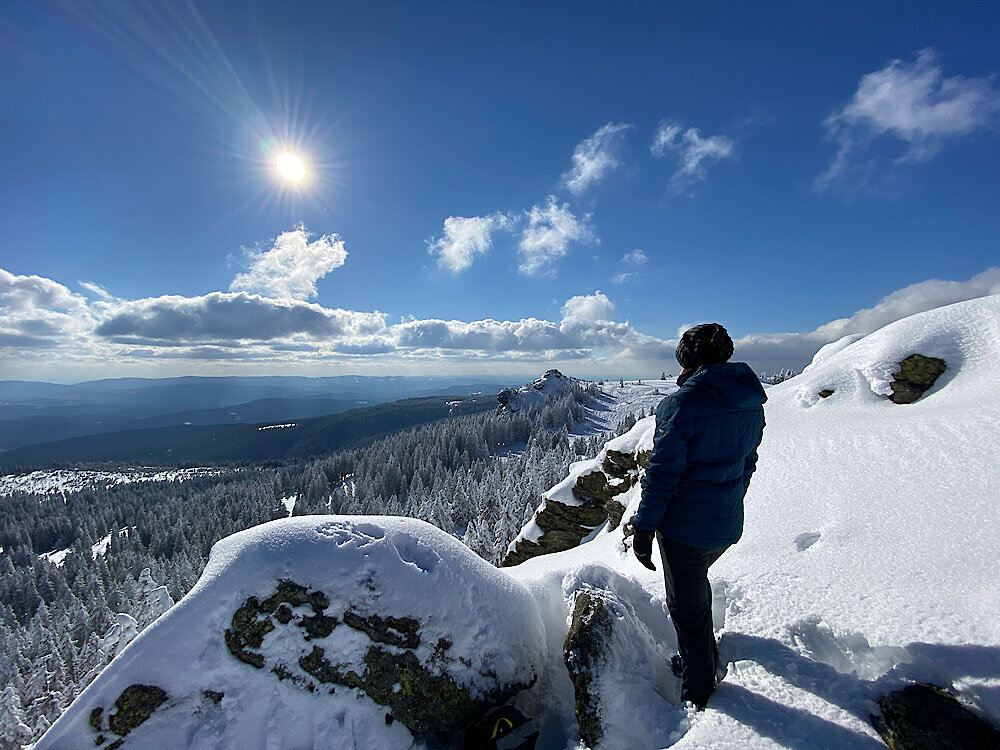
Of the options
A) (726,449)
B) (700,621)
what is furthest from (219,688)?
(726,449)

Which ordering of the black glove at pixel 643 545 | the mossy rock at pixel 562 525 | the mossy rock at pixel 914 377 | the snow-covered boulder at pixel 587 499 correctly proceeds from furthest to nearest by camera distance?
the mossy rock at pixel 562 525, the snow-covered boulder at pixel 587 499, the mossy rock at pixel 914 377, the black glove at pixel 643 545

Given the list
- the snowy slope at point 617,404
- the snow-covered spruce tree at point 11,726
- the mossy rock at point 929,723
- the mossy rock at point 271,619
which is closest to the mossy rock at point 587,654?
the mossy rock at point 929,723

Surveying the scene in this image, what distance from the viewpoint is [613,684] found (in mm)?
3824

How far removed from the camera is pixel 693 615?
3.70 m

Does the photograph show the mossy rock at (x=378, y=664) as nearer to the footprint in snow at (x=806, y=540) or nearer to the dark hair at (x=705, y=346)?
the dark hair at (x=705, y=346)

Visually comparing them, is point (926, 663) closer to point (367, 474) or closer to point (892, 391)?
point (892, 391)

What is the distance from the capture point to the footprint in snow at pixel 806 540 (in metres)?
5.35

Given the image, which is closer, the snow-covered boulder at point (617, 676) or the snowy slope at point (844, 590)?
the snowy slope at point (844, 590)

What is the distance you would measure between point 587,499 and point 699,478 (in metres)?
14.2

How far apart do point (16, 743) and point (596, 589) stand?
3643cm

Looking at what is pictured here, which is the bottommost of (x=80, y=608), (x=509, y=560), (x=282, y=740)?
(x=80, y=608)

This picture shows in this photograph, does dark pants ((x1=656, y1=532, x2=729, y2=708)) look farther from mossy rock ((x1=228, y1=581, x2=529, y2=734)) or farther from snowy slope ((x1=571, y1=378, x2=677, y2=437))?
snowy slope ((x1=571, y1=378, x2=677, y2=437))

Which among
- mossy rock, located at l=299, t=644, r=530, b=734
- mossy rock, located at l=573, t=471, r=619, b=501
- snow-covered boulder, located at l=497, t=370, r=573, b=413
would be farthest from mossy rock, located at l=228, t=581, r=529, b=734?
snow-covered boulder, located at l=497, t=370, r=573, b=413

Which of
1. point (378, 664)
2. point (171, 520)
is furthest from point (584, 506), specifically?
point (171, 520)
